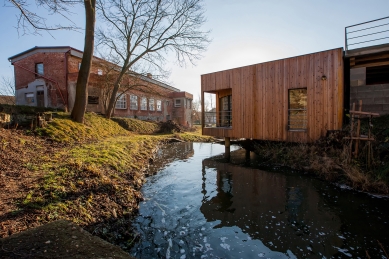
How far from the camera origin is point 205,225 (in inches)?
166

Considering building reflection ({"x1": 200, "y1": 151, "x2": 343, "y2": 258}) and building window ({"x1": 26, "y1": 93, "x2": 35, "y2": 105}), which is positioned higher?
building window ({"x1": 26, "y1": 93, "x2": 35, "y2": 105})

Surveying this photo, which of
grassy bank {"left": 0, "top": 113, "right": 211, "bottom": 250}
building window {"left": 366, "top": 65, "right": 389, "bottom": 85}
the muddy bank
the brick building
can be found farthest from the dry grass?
the brick building

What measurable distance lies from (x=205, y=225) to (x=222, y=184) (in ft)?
8.72

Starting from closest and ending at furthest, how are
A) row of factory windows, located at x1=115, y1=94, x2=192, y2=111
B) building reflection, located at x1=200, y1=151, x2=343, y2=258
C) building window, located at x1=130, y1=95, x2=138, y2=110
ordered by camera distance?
building reflection, located at x1=200, y1=151, x2=343, y2=258, row of factory windows, located at x1=115, y1=94, x2=192, y2=111, building window, located at x1=130, y1=95, x2=138, y2=110

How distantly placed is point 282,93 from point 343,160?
3.46m

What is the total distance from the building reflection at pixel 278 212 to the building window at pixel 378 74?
6649mm

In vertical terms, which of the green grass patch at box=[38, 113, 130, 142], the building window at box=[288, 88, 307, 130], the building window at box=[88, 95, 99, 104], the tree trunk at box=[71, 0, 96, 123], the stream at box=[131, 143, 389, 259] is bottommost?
the stream at box=[131, 143, 389, 259]

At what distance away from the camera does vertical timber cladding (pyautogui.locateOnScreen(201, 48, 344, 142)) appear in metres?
7.71

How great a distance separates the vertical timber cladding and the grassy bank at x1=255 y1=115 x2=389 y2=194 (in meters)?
0.53

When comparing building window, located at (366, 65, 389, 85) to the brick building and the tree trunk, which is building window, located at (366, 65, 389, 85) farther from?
the brick building

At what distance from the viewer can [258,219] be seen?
14.5 feet

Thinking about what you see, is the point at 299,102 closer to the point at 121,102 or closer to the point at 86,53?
the point at 86,53

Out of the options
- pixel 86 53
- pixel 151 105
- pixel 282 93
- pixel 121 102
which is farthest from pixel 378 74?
pixel 151 105

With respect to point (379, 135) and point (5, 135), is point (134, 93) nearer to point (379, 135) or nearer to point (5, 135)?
point (5, 135)
